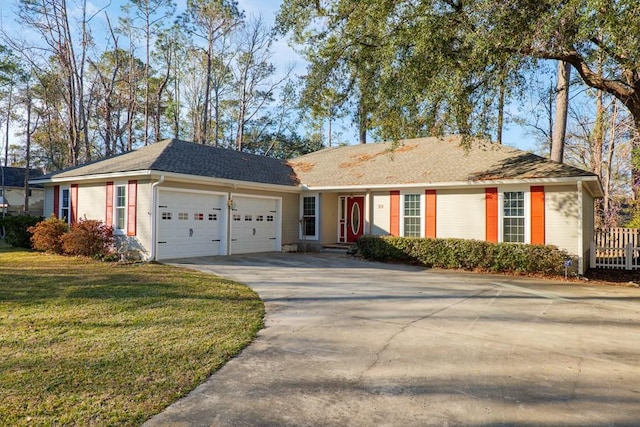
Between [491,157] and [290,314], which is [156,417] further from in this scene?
[491,157]

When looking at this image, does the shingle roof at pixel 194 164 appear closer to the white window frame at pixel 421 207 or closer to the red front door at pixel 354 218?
the red front door at pixel 354 218

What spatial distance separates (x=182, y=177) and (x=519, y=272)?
10.1 m

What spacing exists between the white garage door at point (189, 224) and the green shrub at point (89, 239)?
1.72 meters

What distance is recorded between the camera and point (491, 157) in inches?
557

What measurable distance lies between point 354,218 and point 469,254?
5742mm

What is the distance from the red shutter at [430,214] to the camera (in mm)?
13594

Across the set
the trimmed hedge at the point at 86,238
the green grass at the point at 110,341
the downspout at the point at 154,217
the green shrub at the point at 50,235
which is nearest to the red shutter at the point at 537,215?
the green grass at the point at 110,341

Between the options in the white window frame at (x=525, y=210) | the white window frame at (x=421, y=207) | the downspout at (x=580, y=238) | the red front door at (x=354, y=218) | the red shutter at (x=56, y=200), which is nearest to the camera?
the downspout at (x=580, y=238)

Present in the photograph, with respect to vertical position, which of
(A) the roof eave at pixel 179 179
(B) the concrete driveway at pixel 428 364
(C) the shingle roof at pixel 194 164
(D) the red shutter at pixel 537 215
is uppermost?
(C) the shingle roof at pixel 194 164

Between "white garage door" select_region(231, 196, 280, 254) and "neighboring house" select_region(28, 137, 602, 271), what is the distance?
0.04 meters

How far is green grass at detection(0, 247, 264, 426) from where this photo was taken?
322cm

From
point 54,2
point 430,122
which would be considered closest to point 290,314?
point 430,122

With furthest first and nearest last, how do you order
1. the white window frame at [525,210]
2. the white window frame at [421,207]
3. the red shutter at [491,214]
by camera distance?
the white window frame at [421,207] < the red shutter at [491,214] < the white window frame at [525,210]

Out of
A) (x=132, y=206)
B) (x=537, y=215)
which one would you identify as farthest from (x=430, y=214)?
(x=132, y=206)
